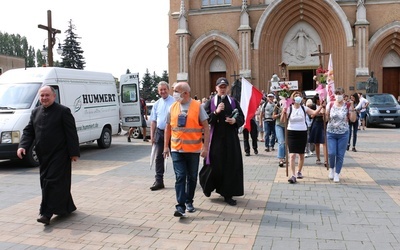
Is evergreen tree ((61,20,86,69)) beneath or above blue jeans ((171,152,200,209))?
above

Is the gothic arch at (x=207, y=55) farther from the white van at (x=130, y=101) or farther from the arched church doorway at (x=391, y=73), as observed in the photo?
the white van at (x=130, y=101)

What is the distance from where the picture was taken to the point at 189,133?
239 inches

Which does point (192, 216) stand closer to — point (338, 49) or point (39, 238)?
point (39, 238)

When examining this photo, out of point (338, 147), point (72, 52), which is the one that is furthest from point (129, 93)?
point (72, 52)

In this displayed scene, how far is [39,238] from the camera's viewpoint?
530cm

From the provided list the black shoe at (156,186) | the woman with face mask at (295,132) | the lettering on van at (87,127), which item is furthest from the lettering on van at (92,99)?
the woman with face mask at (295,132)

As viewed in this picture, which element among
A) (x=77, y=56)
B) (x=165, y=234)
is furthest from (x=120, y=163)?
(x=77, y=56)

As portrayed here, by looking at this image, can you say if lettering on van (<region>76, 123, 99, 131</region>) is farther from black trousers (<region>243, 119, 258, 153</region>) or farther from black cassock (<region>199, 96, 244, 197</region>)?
black cassock (<region>199, 96, 244, 197</region>)

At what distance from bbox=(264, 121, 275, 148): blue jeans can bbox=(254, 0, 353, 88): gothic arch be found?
1581 centimetres

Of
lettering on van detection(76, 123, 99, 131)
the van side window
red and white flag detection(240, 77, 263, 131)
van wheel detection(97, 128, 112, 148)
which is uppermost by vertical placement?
the van side window

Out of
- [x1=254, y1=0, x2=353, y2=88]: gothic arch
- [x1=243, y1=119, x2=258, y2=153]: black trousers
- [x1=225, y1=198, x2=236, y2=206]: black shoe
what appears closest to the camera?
[x1=225, y1=198, x2=236, y2=206]: black shoe

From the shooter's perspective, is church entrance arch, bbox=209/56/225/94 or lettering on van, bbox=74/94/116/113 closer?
lettering on van, bbox=74/94/116/113

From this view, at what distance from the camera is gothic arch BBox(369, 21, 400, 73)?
27.5 metres

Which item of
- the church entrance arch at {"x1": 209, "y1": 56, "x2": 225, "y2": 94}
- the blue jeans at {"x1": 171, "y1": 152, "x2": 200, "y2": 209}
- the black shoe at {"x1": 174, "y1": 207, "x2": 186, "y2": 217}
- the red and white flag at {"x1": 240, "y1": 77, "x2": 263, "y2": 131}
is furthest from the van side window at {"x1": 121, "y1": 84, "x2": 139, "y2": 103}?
the church entrance arch at {"x1": 209, "y1": 56, "x2": 225, "y2": 94}
